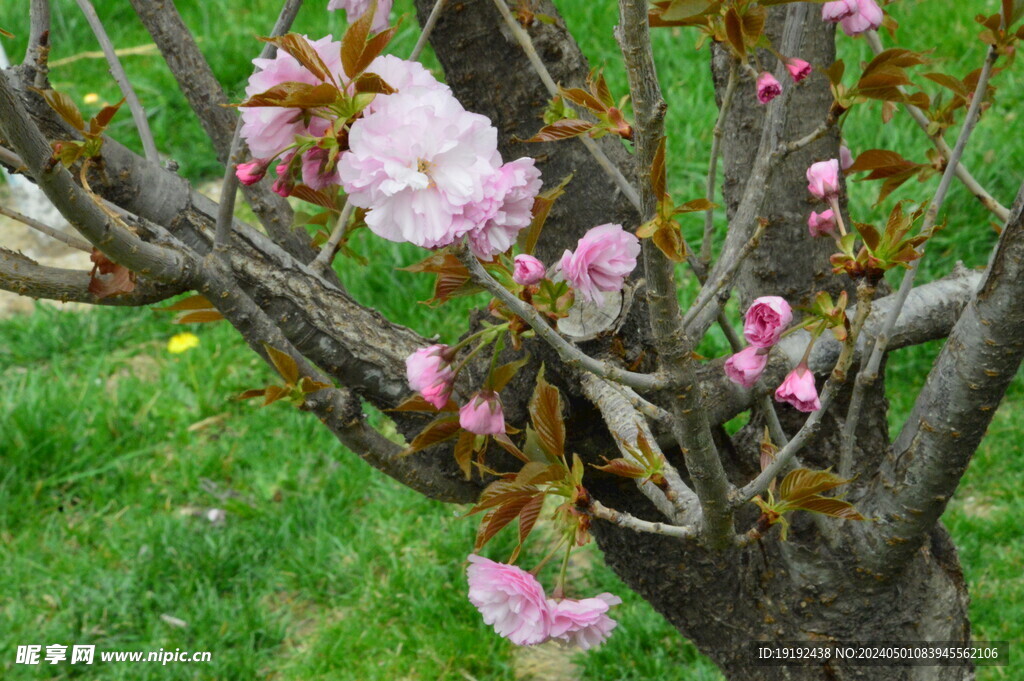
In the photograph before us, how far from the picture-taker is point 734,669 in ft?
5.43

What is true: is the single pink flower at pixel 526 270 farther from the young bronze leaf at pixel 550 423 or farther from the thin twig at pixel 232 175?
the thin twig at pixel 232 175

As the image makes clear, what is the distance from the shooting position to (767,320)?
109 cm

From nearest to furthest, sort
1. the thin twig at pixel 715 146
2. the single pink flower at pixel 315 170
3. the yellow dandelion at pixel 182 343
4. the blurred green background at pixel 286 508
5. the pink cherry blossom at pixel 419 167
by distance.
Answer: the pink cherry blossom at pixel 419 167, the single pink flower at pixel 315 170, the thin twig at pixel 715 146, the blurred green background at pixel 286 508, the yellow dandelion at pixel 182 343

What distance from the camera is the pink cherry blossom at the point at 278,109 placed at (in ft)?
2.82

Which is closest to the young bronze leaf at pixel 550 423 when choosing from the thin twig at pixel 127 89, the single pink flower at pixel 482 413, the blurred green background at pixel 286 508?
the single pink flower at pixel 482 413

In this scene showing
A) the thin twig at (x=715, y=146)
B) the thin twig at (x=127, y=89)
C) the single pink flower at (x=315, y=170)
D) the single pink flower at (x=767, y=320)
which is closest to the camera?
the single pink flower at (x=315, y=170)

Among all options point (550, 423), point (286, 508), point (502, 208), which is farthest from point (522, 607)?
point (286, 508)

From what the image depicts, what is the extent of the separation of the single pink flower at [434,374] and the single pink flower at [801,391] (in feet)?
1.24

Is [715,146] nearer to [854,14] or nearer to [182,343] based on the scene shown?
[854,14]

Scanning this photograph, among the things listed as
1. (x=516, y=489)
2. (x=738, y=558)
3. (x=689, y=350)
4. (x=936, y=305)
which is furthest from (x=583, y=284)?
(x=936, y=305)

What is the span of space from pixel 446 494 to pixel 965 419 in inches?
29.7

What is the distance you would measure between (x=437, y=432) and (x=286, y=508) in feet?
5.54

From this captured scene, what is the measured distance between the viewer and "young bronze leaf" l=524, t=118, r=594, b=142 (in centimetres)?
98

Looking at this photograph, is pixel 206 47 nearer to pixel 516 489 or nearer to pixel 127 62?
pixel 127 62
